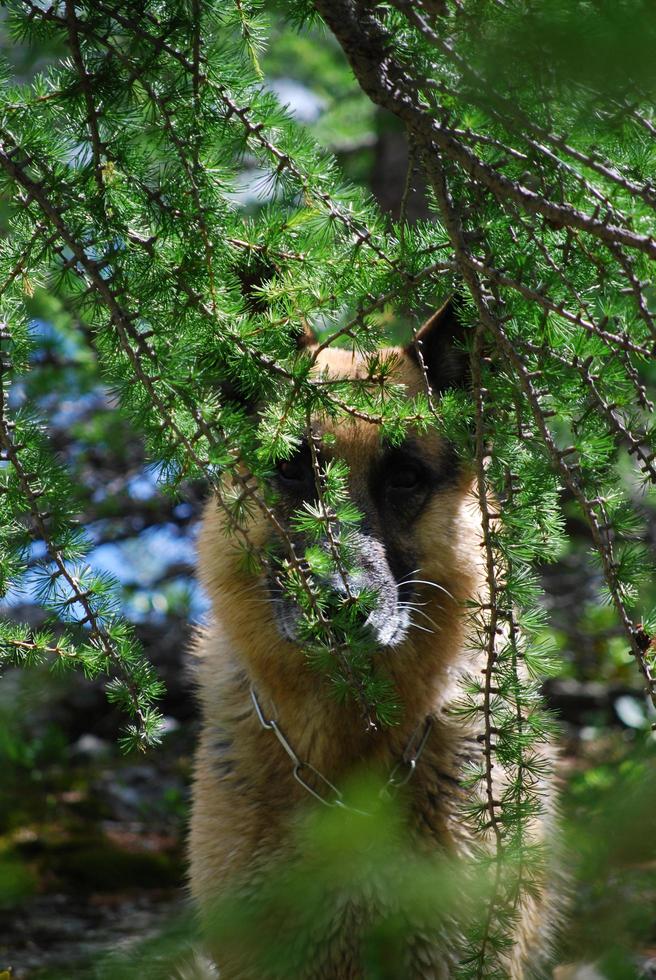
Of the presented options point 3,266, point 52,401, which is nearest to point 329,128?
point 52,401

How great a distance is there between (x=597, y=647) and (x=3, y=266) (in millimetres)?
5552

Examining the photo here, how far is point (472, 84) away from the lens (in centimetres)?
193

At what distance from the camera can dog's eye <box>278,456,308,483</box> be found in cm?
356

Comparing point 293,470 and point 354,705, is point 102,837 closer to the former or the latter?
point 354,705

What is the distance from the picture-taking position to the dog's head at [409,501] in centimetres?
346

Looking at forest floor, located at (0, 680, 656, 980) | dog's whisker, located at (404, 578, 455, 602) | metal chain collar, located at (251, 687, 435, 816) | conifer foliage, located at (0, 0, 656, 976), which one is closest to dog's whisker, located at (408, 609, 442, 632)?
dog's whisker, located at (404, 578, 455, 602)

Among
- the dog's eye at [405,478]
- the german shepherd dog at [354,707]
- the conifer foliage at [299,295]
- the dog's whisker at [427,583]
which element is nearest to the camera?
the conifer foliage at [299,295]

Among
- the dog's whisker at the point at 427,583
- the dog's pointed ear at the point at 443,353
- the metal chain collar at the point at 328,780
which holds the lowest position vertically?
the metal chain collar at the point at 328,780

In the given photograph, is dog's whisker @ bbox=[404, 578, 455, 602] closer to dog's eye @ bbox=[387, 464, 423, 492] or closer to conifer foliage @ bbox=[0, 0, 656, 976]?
dog's eye @ bbox=[387, 464, 423, 492]

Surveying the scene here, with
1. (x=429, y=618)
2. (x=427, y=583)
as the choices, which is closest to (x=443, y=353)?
(x=427, y=583)

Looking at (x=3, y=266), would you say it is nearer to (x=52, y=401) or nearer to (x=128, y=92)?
(x=128, y=92)

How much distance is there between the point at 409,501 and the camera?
3695 mm

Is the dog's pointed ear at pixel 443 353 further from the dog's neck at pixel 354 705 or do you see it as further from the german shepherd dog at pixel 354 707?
the dog's neck at pixel 354 705

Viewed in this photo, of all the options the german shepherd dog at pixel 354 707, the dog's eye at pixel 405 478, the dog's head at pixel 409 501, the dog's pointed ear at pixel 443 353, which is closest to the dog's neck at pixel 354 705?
the german shepherd dog at pixel 354 707
